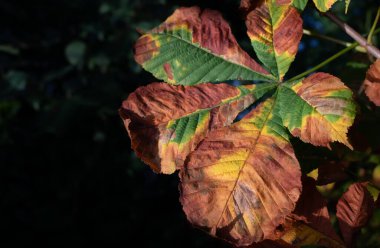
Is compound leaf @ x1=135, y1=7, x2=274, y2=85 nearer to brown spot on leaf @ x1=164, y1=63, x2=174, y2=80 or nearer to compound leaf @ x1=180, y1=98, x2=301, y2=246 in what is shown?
brown spot on leaf @ x1=164, y1=63, x2=174, y2=80

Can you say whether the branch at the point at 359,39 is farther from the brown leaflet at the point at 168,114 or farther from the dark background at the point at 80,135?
the dark background at the point at 80,135

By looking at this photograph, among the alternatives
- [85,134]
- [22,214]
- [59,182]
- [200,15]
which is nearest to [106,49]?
[85,134]

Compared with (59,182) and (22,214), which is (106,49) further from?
(22,214)

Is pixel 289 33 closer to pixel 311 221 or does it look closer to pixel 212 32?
pixel 212 32

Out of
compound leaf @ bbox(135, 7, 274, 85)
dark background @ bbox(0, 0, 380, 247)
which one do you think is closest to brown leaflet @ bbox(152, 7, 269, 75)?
compound leaf @ bbox(135, 7, 274, 85)

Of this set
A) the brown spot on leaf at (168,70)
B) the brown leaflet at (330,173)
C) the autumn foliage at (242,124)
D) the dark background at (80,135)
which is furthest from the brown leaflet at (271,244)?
the dark background at (80,135)
